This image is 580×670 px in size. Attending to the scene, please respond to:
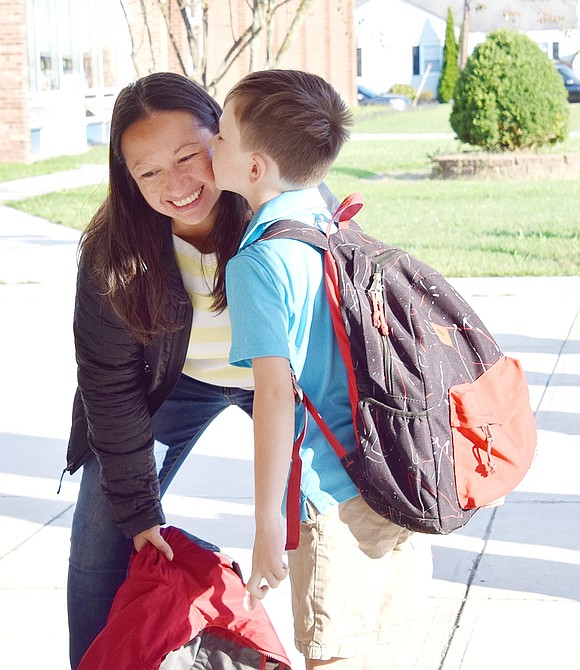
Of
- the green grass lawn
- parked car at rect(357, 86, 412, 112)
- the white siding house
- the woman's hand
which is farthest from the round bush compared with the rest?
the white siding house

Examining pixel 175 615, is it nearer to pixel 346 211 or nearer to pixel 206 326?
pixel 206 326

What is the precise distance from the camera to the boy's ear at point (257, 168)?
220 cm

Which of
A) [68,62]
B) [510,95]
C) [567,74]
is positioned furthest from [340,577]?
[567,74]

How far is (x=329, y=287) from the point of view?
2.12 metres

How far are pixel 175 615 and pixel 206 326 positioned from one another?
0.68 meters

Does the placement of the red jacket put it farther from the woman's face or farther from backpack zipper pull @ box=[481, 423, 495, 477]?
the woman's face

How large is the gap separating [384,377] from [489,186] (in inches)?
538

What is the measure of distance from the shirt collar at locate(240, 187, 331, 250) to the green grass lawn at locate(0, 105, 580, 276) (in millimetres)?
4000

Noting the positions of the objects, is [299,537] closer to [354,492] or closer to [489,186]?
[354,492]

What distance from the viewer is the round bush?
16484 millimetres

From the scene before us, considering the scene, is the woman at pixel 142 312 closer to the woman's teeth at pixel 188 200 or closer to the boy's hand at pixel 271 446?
the woman's teeth at pixel 188 200

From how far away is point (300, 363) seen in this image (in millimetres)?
2199

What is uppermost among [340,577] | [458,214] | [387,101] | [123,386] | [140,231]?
[140,231]

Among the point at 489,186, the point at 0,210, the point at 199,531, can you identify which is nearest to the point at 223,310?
the point at 199,531
